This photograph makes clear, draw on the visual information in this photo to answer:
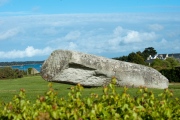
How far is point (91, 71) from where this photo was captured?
1966 centimetres

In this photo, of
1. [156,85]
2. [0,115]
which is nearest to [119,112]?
[0,115]

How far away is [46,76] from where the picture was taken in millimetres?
18969

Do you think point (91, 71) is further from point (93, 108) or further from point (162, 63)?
point (162, 63)

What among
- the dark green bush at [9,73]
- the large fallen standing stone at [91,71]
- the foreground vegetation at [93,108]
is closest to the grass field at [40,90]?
the large fallen standing stone at [91,71]

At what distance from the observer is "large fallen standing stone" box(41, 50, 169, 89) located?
18.9 m

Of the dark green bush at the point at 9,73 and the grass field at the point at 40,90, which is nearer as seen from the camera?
the grass field at the point at 40,90

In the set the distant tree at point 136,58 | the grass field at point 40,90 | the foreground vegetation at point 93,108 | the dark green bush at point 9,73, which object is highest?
the distant tree at point 136,58

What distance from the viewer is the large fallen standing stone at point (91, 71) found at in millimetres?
18906

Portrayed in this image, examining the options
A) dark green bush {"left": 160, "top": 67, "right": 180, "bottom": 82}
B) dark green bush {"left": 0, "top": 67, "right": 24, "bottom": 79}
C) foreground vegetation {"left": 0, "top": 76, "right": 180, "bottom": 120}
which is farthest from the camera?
dark green bush {"left": 0, "top": 67, "right": 24, "bottom": 79}

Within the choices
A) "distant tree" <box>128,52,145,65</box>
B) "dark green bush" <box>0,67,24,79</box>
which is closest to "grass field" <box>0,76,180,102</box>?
"dark green bush" <box>0,67,24,79</box>

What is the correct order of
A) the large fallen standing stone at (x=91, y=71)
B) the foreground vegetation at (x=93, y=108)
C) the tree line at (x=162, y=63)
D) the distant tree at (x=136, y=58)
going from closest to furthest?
1. the foreground vegetation at (x=93, y=108)
2. the large fallen standing stone at (x=91, y=71)
3. the tree line at (x=162, y=63)
4. the distant tree at (x=136, y=58)

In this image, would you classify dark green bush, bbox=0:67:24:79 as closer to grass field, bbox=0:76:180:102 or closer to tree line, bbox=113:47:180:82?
tree line, bbox=113:47:180:82

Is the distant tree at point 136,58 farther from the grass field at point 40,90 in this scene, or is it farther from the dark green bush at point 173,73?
the grass field at point 40,90

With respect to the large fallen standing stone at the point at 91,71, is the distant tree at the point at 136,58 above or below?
above
